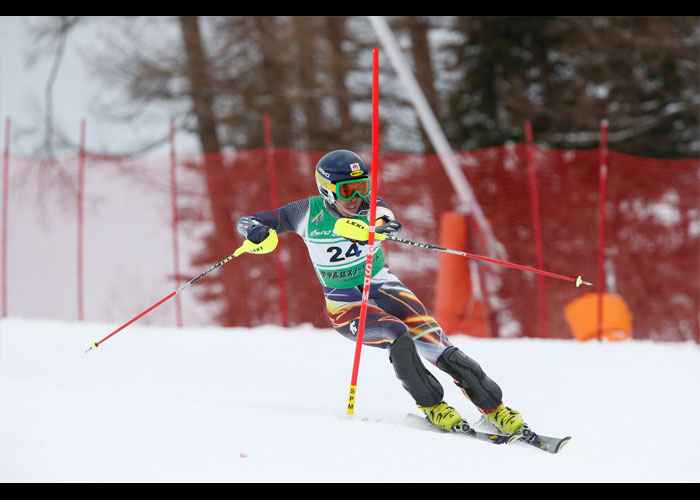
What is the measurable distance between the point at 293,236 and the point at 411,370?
5232 mm

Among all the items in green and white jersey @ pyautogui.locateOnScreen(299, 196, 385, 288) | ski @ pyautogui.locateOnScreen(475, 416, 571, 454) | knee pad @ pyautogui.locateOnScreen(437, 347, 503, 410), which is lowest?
ski @ pyautogui.locateOnScreen(475, 416, 571, 454)

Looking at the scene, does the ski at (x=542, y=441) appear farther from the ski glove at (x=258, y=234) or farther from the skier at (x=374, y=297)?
the ski glove at (x=258, y=234)

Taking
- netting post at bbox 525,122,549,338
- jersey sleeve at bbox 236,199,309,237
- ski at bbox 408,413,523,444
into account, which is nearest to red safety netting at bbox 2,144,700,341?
netting post at bbox 525,122,549,338

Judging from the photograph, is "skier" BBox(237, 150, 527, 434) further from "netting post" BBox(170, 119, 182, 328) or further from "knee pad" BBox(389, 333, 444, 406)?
"netting post" BBox(170, 119, 182, 328)

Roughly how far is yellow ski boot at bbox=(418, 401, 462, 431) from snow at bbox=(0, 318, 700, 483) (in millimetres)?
257

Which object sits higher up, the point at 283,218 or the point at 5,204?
the point at 5,204

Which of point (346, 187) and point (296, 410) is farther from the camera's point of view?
point (296, 410)

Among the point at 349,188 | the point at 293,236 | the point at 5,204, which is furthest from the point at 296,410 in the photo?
the point at 5,204

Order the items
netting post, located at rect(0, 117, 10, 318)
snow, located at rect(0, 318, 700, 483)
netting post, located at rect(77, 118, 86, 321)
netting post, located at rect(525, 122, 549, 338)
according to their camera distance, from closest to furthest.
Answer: snow, located at rect(0, 318, 700, 483) < netting post, located at rect(525, 122, 549, 338) < netting post, located at rect(77, 118, 86, 321) < netting post, located at rect(0, 117, 10, 318)

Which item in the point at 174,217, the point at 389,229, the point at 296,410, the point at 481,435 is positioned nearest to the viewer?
the point at 481,435

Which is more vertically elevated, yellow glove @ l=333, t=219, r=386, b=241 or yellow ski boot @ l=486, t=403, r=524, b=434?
yellow glove @ l=333, t=219, r=386, b=241

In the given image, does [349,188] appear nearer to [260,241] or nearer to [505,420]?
[260,241]

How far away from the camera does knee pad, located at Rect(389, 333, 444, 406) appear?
4086 mm

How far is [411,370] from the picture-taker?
409 cm
